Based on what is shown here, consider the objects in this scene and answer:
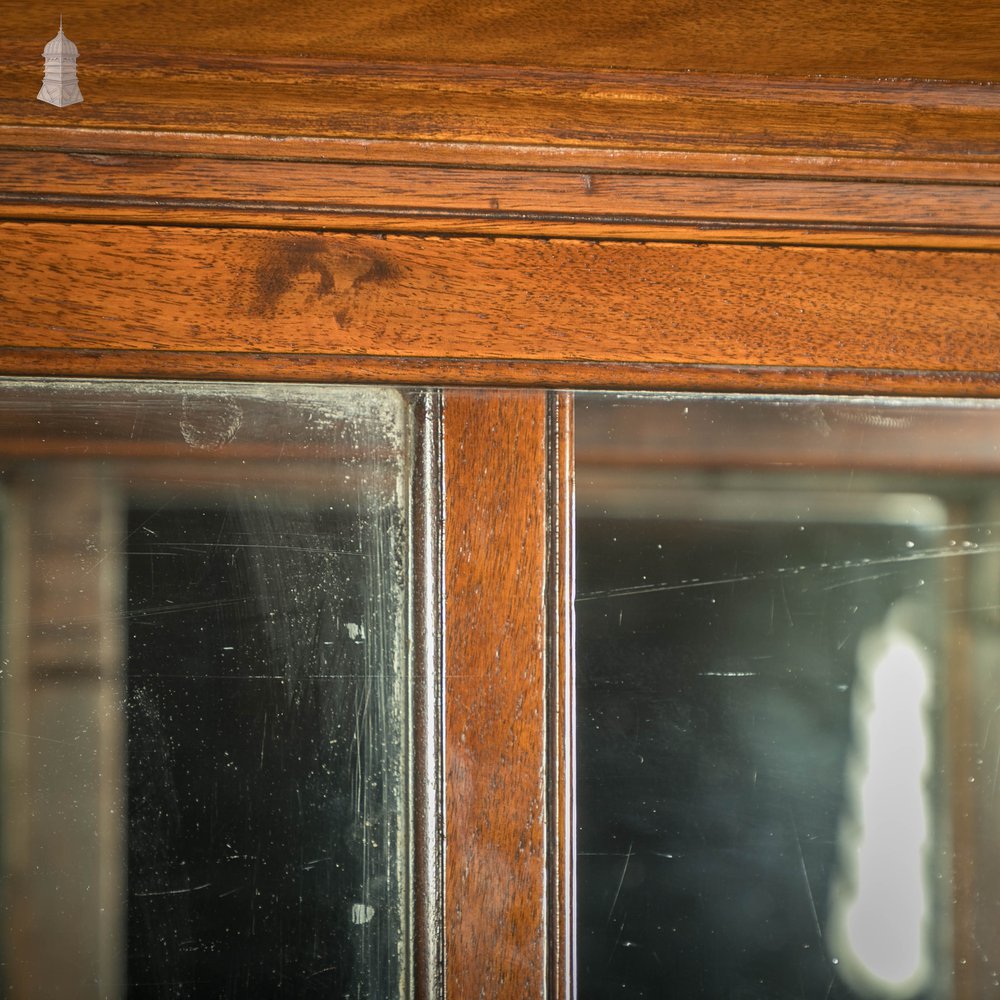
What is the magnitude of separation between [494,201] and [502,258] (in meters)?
0.04

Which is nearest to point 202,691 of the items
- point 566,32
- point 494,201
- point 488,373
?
point 488,373

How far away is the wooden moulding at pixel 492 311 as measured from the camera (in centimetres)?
74

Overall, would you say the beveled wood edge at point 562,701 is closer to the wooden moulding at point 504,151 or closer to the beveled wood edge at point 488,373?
the beveled wood edge at point 488,373

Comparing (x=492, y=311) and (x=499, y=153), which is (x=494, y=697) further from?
(x=499, y=153)

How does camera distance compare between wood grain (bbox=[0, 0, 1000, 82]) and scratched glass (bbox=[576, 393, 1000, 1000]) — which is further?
scratched glass (bbox=[576, 393, 1000, 1000])

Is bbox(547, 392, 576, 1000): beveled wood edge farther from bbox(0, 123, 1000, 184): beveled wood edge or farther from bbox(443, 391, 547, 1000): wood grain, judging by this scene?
bbox(0, 123, 1000, 184): beveled wood edge

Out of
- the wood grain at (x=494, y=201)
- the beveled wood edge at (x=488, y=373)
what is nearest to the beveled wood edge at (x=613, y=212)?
the wood grain at (x=494, y=201)

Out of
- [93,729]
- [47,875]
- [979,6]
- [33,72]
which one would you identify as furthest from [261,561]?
[979,6]

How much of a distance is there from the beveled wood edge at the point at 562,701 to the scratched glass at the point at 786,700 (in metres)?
0.01

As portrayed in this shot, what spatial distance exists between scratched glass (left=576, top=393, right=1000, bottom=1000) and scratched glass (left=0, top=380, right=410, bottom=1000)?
0.57 ft

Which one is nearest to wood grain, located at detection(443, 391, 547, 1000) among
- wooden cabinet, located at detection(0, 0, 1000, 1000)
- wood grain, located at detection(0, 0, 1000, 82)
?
wooden cabinet, located at detection(0, 0, 1000, 1000)

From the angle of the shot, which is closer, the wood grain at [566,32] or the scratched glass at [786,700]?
the wood grain at [566,32]

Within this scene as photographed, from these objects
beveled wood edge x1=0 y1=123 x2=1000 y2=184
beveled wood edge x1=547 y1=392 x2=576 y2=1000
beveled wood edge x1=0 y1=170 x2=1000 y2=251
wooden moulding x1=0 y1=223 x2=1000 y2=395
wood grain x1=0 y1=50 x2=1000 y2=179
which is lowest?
beveled wood edge x1=547 y1=392 x2=576 y2=1000

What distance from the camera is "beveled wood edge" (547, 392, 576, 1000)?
0.76m
